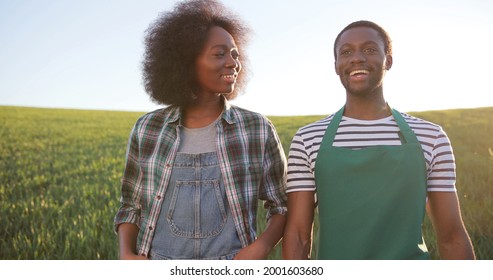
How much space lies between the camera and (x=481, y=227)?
385cm

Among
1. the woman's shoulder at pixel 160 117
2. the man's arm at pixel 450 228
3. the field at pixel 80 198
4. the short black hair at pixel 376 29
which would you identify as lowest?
the field at pixel 80 198

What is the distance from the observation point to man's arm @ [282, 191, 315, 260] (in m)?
1.93

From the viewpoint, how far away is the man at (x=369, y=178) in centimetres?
187

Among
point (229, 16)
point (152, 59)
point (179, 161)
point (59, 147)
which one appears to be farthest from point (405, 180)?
point (59, 147)

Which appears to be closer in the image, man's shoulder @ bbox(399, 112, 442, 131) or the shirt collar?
man's shoulder @ bbox(399, 112, 442, 131)

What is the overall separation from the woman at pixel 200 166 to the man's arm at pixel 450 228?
2.09 ft

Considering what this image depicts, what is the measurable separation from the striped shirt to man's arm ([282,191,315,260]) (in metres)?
0.04

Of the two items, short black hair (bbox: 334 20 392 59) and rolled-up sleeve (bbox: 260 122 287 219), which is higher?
short black hair (bbox: 334 20 392 59)

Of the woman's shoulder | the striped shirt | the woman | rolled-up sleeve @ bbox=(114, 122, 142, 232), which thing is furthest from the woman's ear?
rolled-up sleeve @ bbox=(114, 122, 142, 232)

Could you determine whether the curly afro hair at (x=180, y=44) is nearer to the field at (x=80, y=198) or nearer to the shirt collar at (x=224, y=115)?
the shirt collar at (x=224, y=115)

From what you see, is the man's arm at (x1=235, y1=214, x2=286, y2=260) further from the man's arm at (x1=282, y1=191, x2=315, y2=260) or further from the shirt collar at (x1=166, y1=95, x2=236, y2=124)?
the shirt collar at (x1=166, y1=95, x2=236, y2=124)

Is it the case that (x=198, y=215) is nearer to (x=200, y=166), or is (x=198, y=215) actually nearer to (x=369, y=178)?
(x=200, y=166)

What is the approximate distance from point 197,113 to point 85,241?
88.0 inches

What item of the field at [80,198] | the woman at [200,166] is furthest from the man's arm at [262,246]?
the field at [80,198]
